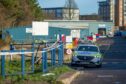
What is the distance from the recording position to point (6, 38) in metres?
72.8

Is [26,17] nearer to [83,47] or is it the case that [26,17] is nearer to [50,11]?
[83,47]

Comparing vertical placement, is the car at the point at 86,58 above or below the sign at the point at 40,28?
below

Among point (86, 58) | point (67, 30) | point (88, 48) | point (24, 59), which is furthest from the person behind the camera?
point (67, 30)

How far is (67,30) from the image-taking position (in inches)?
3509

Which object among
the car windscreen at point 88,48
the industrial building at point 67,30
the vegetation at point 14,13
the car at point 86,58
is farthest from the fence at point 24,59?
the industrial building at point 67,30

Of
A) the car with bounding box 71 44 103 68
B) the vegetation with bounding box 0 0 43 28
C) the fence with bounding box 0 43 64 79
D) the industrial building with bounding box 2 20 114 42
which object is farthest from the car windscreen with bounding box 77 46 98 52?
the industrial building with bounding box 2 20 114 42

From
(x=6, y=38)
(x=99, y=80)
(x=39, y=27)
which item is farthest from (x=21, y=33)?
(x=99, y=80)

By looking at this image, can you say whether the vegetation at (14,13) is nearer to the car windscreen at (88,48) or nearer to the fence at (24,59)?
the car windscreen at (88,48)

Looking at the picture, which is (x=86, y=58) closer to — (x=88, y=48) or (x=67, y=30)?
(x=88, y=48)

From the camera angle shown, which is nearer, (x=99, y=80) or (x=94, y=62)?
(x=99, y=80)

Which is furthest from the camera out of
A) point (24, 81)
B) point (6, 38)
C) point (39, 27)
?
point (6, 38)

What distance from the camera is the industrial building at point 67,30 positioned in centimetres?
8075

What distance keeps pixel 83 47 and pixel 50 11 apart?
6420 inches

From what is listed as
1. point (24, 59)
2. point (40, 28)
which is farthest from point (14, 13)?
point (24, 59)
